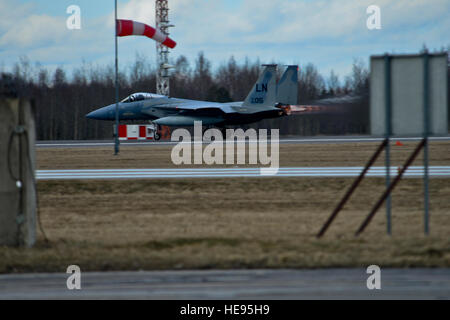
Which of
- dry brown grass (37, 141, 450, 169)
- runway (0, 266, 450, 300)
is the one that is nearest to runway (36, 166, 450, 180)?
dry brown grass (37, 141, 450, 169)

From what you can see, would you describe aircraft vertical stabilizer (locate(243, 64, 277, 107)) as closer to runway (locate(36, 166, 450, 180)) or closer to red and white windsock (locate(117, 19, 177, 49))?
red and white windsock (locate(117, 19, 177, 49))

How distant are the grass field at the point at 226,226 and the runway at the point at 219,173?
1084mm

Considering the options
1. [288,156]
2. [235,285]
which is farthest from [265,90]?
[235,285]

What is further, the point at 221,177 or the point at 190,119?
the point at 190,119

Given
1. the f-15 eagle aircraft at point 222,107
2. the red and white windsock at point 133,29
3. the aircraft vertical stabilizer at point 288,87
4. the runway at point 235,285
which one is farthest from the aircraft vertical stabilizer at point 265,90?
the runway at point 235,285

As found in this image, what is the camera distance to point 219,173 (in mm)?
19656

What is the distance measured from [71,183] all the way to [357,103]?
31.2 feet

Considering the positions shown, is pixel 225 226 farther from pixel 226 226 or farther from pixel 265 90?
pixel 265 90

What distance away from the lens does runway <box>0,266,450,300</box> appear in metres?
6.54

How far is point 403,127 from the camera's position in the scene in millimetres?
9570

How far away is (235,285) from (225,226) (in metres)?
4.11

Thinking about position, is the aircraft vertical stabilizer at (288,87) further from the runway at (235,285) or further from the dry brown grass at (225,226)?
the runway at (235,285)
